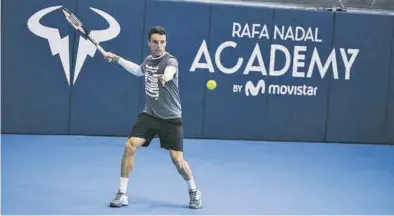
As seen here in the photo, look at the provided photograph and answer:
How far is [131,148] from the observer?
7328mm

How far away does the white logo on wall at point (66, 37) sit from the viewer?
11883 millimetres

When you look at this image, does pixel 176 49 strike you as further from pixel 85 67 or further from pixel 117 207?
pixel 117 207

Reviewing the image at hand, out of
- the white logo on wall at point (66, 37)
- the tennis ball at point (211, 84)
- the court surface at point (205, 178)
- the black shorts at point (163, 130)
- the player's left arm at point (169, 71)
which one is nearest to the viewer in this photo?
the player's left arm at point (169, 71)

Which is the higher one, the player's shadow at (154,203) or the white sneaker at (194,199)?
the white sneaker at (194,199)

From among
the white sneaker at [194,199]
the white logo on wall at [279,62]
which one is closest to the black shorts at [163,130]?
the white sneaker at [194,199]

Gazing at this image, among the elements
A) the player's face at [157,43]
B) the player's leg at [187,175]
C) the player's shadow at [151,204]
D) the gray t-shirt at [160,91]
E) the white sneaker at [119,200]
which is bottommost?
the player's shadow at [151,204]

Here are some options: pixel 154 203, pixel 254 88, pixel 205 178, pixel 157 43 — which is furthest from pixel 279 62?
pixel 157 43

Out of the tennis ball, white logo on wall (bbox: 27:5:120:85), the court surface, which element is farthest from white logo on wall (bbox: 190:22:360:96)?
white logo on wall (bbox: 27:5:120:85)

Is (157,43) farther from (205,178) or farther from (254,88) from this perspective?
(254,88)

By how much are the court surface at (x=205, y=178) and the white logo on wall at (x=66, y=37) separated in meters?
1.31

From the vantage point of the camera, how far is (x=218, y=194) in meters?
8.41

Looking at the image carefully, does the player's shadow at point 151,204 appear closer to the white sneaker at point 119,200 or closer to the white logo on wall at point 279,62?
the white sneaker at point 119,200

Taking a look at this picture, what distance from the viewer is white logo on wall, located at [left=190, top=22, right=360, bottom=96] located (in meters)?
12.7

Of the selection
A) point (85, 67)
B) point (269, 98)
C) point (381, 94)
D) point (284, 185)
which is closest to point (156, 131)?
point (284, 185)
